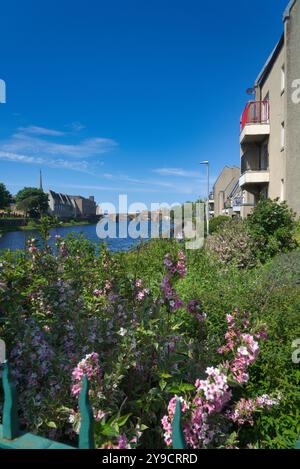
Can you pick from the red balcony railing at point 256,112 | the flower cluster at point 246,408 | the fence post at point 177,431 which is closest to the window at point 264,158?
the red balcony railing at point 256,112

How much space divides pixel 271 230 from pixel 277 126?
33.0 ft

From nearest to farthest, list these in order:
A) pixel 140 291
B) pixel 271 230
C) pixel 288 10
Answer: pixel 140 291, pixel 271 230, pixel 288 10

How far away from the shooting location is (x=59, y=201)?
290 feet

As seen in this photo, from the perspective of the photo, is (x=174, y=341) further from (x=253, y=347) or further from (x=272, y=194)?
(x=272, y=194)

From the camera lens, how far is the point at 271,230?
10.6 metres

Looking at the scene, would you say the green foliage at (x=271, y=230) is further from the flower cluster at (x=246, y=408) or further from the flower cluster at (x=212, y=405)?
the flower cluster at (x=212, y=405)

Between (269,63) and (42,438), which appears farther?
(269,63)

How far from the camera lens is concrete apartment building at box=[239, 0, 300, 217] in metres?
16.1

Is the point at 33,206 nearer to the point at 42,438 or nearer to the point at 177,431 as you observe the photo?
the point at 42,438

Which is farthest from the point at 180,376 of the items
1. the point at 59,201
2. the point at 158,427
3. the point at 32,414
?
the point at 59,201

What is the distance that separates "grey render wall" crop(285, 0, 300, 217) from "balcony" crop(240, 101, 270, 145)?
349cm

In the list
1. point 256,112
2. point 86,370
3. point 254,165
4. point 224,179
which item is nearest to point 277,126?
point 256,112

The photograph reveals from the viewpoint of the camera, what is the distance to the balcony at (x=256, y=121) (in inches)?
781
